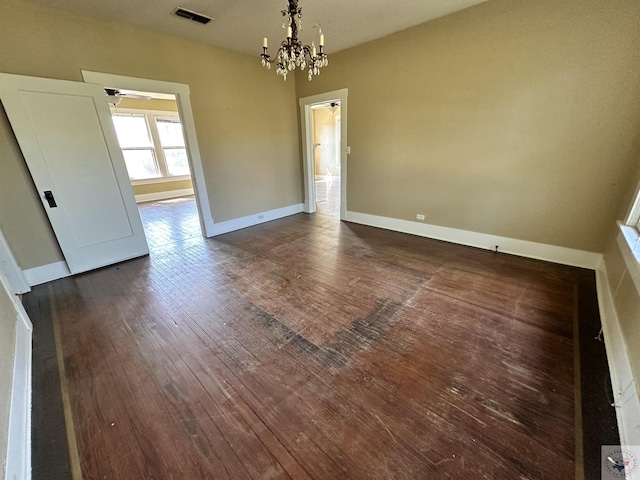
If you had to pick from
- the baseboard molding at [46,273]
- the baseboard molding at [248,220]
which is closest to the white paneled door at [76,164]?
the baseboard molding at [46,273]

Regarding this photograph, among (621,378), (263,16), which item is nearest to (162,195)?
(263,16)

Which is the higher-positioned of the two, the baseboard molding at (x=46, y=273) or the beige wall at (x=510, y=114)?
the beige wall at (x=510, y=114)

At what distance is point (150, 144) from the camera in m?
7.36

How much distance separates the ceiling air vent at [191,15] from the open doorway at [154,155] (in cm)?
366

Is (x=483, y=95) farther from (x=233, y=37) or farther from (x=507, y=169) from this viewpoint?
(x=233, y=37)

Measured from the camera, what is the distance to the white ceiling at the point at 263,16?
2682mm

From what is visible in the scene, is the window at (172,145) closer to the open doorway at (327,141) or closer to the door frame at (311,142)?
the door frame at (311,142)

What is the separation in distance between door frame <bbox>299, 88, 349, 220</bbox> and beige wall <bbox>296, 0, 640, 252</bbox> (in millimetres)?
211

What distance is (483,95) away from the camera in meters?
3.10

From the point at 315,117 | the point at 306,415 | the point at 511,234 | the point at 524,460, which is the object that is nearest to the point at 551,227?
the point at 511,234

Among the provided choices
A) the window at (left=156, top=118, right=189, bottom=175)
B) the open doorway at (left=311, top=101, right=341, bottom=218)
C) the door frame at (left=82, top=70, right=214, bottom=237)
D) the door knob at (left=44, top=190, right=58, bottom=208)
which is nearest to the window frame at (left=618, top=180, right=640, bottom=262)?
the door frame at (left=82, top=70, right=214, bottom=237)

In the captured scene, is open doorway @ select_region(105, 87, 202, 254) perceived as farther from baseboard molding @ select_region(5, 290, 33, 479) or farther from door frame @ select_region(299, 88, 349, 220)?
baseboard molding @ select_region(5, 290, 33, 479)

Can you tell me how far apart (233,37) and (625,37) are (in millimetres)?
4241

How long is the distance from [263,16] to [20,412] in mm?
3959
